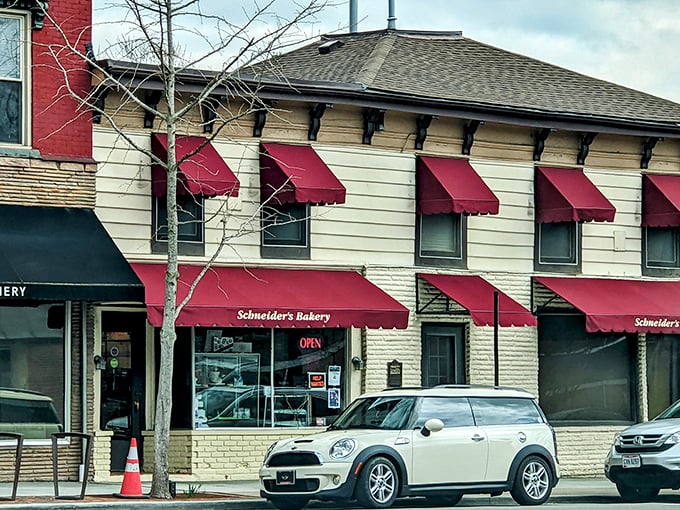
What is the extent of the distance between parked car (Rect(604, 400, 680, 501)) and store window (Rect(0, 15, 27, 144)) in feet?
33.5

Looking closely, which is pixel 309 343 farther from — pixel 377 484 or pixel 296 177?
pixel 377 484

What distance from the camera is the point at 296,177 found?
74.0 feet

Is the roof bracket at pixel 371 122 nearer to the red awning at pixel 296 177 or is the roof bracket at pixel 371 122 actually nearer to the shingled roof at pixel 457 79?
the shingled roof at pixel 457 79

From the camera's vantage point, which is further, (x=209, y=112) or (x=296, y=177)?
(x=209, y=112)

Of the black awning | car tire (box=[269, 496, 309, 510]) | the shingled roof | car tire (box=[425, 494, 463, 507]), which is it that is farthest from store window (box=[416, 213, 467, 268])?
car tire (box=[269, 496, 309, 510])

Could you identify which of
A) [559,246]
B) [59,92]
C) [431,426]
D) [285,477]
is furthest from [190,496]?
[559,246]

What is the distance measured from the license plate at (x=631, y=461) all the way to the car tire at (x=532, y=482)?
5.19 ft

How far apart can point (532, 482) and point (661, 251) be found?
930 cm

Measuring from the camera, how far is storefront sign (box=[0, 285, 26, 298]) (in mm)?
19562

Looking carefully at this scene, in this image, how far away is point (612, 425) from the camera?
2647 centimetres

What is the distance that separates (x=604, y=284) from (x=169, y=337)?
405 inches

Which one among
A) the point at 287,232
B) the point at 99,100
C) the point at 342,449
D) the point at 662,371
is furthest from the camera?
the point at 662,371

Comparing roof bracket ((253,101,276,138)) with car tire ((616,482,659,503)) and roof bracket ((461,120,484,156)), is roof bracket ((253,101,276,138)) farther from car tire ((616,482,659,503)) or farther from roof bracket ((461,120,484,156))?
car tire ((616,482,659,503))

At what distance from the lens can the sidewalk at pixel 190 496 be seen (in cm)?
1728
